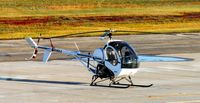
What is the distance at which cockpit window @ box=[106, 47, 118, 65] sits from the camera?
26.4 meters

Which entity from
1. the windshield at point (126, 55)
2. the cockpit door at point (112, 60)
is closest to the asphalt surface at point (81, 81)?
the cockpit door at point (112, 60)

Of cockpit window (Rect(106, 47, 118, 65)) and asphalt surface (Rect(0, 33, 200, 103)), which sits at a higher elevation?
cockpit window (Rect(106, 47, 118, 65))

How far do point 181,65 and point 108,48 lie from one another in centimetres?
905

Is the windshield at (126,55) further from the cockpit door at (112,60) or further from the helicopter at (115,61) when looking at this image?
→ the cockpit door at (112,60)

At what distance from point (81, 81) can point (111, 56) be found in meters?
3.08

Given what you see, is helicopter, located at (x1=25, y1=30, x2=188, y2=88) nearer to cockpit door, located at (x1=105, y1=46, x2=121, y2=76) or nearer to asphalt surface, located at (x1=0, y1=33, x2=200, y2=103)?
cockpit door, located at (x1=105, y1=46, x2=121, y2=76)

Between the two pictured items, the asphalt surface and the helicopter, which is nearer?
the asphalt surface

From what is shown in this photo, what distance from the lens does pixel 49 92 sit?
1023 inches

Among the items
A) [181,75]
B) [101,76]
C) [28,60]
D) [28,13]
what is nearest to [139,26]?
[28,13]

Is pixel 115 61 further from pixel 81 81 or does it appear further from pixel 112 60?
pixel 81 81

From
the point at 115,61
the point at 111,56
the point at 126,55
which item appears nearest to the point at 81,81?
the point at 111,56

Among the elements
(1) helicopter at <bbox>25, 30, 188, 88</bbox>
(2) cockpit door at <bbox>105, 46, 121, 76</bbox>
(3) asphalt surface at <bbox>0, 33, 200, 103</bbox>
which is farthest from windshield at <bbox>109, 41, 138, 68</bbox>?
(3) asphalt surface at <bbox>0, 33, 200, 103</bbox>

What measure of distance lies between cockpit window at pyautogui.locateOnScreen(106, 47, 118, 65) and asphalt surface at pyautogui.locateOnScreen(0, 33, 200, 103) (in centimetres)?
127

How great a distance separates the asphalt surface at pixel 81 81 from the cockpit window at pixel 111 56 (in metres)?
1.27
